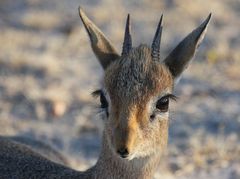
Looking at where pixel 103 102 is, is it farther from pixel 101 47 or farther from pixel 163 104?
pixel 101 47

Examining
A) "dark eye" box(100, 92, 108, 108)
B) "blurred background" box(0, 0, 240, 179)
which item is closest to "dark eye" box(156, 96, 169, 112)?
"dark eye" box(100, 92, 108, 108)

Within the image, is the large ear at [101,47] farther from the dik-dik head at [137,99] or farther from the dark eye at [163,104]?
the dark eye at [163,104]

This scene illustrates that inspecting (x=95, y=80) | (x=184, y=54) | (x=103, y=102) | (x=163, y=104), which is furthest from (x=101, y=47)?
(x=95, y=80)

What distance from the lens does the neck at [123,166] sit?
20.4ft

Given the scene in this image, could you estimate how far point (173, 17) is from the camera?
16.2m

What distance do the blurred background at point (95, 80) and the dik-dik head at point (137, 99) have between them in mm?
1605

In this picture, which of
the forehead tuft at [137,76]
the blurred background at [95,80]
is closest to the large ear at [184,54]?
the forehead tuft at [137,76]

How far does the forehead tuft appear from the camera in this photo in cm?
596

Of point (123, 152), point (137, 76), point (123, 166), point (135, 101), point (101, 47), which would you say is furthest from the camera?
point (101, 47)

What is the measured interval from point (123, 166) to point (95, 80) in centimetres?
642

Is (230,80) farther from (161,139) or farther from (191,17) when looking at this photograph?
(161,139)

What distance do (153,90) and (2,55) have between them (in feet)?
24.8

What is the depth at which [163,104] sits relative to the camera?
613 cm

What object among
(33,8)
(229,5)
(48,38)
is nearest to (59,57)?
(48,38)
